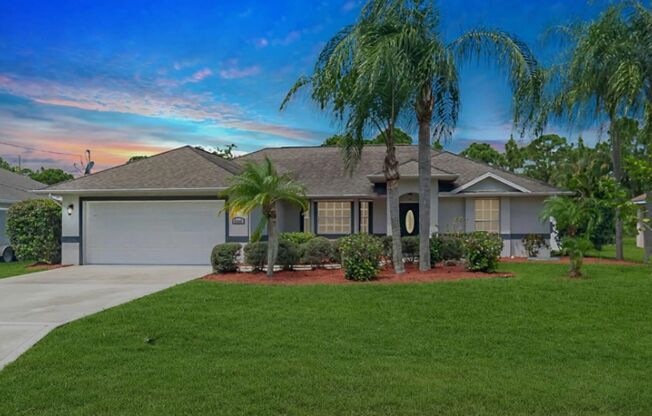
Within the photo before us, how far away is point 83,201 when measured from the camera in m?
17.1

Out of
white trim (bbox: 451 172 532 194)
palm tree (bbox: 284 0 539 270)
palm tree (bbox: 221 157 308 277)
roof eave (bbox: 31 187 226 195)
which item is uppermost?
palm tree (bbox: 284 0 539 270)

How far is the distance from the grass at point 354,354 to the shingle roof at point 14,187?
16.6 meters

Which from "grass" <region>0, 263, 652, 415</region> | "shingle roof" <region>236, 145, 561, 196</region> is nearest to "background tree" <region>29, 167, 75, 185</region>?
"shingle roof" <region>236, 145, 561, 196</region>

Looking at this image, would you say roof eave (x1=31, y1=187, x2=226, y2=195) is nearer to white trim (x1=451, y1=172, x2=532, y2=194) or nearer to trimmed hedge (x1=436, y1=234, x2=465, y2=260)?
trimmed hedge (x1=436, y1=234, x2=465, y2=260)

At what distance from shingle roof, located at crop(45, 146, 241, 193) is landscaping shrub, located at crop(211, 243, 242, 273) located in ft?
11.7

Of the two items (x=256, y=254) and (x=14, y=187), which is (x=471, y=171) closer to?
(x=256, y=254)

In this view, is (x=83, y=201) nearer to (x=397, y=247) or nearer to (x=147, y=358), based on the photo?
(x=397, y=247)

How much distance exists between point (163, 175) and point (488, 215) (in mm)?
12015

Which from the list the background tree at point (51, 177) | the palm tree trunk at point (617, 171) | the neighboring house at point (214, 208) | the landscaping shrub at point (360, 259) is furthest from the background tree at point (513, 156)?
the background tree at point (51, 177)

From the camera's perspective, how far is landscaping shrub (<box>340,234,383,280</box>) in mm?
11453

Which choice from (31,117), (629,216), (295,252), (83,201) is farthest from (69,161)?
(629,216)

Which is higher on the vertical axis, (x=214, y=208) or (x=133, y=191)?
(x=133, y=191)

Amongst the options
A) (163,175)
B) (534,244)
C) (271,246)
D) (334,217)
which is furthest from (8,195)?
(534,244)

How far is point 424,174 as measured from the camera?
41.9 ft
